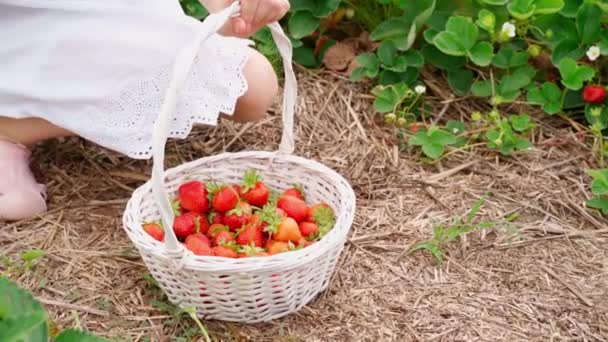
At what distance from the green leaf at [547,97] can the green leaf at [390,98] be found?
30 centimetres

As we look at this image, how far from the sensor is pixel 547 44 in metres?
2.16

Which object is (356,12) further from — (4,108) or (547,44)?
(4,108)

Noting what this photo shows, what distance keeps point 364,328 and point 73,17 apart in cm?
80

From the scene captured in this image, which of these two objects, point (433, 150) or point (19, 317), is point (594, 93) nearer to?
point (433, 150)

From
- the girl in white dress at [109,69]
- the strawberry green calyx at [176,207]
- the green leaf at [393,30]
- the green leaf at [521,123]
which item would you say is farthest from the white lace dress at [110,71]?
the green leaf at [521,123]

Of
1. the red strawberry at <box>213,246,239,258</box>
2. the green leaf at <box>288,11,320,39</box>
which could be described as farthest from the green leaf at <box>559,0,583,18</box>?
the red strawberry at <box>213,246,239,258</box>

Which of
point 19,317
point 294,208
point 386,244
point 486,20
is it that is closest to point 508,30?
point 486,20

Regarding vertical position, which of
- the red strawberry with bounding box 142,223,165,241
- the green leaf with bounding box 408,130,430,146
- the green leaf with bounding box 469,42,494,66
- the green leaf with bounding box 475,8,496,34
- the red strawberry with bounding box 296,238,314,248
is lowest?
the green leaf with bounding box 408,130,430,146

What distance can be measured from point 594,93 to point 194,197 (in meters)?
0.99

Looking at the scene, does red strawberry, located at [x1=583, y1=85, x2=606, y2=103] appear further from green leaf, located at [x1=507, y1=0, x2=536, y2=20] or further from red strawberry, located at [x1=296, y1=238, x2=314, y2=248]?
red strawberry, located at [x1=296, y1=238, x2=314, y2=248]

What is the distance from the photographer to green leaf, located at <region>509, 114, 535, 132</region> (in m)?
2.04

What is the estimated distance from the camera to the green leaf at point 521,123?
2037mm

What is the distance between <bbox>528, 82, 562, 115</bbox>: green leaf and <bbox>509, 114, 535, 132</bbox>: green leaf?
0.06m

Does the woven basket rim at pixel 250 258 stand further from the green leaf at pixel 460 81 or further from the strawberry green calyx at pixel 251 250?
the green leaf at pixel 460 81
